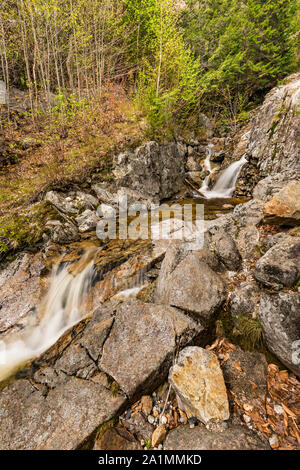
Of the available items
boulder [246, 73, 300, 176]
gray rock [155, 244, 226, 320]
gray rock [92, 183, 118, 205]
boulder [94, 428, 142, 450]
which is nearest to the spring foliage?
gray rock [92, 183, 118, 205]

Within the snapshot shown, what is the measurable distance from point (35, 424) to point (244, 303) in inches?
130

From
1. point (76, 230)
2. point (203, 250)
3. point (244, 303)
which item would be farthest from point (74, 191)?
point (244, 303)

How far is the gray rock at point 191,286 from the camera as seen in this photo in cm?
293

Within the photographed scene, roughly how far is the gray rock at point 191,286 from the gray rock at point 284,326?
2.39 ft

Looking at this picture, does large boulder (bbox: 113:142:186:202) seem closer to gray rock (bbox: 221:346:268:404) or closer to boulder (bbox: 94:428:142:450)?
gray rock (bbox: 221:346:268:404)

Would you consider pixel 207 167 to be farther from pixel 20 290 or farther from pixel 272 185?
pixel 20 290

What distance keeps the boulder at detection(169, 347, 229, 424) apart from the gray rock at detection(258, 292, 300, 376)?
0.85m

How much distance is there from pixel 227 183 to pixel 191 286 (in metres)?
7.56

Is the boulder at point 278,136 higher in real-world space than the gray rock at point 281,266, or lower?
higher

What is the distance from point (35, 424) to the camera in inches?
85.0

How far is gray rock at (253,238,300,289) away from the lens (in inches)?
97.3

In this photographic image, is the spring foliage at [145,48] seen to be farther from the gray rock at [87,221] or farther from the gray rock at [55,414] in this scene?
the gray rock at [55,414]

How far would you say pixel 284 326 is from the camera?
2240 millimetres

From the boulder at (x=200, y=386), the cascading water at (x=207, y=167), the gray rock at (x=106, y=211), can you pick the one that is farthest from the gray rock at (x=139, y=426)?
the cascading water at (x=207, y=167)
